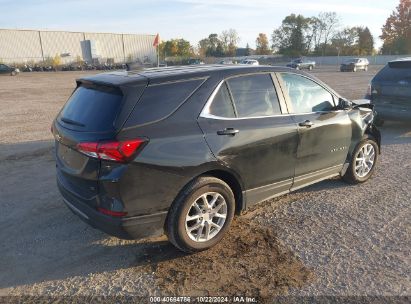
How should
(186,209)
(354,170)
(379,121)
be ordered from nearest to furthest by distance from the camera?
1. (186,209)
2. (354,170)
3. (379,121)

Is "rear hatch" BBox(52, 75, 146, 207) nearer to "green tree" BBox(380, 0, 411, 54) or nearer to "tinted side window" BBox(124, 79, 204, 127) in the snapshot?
"tinted side window" BBox(124, 79, 204, 127)

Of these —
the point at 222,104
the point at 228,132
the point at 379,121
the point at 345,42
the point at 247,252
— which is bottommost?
the point at 247,252

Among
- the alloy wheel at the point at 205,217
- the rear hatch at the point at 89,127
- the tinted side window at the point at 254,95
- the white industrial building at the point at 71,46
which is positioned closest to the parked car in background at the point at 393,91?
the tinted side window at the point at 254,95

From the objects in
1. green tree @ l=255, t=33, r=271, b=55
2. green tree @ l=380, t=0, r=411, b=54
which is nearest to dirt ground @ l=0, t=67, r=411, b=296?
green tree @ l=380, t=0, r=411, b=54

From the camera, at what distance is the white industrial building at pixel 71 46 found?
2712 inches

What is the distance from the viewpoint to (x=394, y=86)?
26.4ft

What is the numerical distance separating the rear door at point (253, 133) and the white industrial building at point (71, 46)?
75.0 metres

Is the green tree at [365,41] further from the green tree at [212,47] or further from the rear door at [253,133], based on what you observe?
the rear door at [253,133]

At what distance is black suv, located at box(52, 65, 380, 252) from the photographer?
300 centimetres

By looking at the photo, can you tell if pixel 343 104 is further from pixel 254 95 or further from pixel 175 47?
pixel 175 47

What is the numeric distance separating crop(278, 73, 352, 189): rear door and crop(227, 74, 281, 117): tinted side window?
230mm

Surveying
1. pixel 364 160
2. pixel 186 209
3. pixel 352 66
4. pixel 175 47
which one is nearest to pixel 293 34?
pixel 175 47

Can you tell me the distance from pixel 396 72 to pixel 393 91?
19.7 inches

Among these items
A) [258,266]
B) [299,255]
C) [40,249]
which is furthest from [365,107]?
[40,249]
